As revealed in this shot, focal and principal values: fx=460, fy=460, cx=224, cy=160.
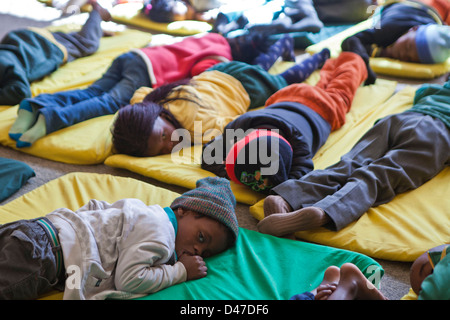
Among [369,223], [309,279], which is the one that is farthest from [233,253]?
[369,223]

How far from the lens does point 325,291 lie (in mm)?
981

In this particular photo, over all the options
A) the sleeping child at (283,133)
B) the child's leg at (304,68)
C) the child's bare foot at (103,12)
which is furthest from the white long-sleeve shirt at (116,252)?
the child's bare foot at (103,12)

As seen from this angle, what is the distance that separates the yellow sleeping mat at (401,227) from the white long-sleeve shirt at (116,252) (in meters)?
0.43

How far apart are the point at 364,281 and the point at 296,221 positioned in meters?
0.35

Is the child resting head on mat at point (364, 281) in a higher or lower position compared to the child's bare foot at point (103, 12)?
higher

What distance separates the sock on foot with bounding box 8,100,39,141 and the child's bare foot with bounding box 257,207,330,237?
44.3 inches

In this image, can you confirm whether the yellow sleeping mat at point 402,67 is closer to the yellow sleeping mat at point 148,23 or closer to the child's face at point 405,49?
the child's face at point 405,49

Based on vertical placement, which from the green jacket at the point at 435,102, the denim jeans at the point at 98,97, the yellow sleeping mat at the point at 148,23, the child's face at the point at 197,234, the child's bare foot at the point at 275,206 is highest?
the green jacket at the point at 435,102

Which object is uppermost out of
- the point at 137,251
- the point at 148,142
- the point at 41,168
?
the point at 137,251

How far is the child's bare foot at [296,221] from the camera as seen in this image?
1290 millimetres

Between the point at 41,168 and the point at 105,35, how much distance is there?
5.07 feet
